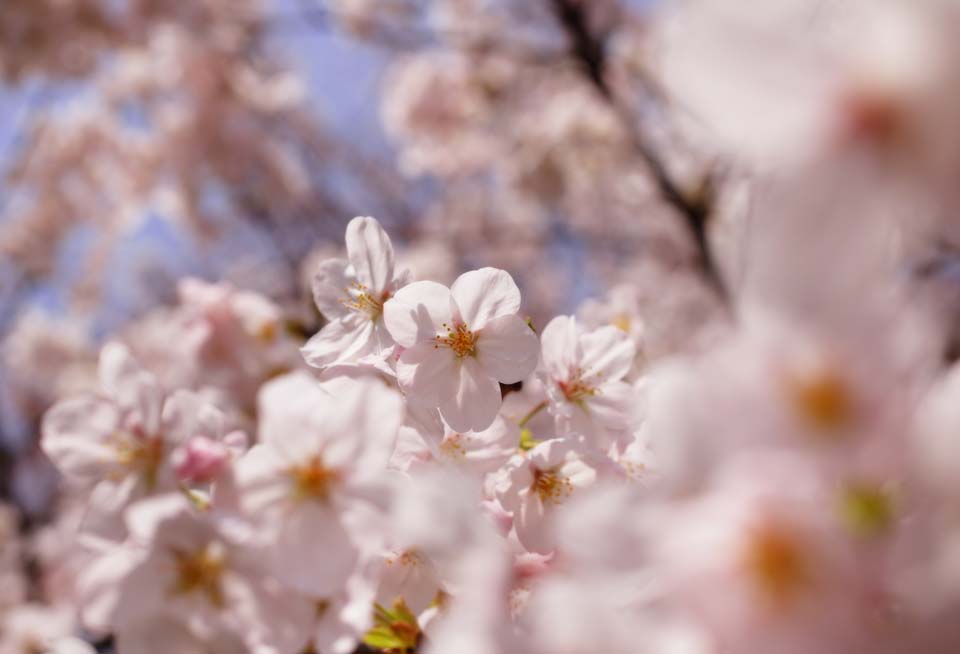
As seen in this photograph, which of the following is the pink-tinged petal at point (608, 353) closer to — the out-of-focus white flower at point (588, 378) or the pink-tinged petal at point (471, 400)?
the out-of-focus white flower at point (588, 378)

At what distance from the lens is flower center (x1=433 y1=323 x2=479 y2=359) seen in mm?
812

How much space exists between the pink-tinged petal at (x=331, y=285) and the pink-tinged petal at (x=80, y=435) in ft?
0.94

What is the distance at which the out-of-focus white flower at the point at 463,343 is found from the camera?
31.3 inches

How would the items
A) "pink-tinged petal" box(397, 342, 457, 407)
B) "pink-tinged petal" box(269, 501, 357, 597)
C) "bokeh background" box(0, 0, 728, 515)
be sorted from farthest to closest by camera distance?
"bokeh background" box(0, 0, 728, 515) → "pink-tinged petal" box(397, 342, 457, 407) → "pink-tinged petal" box(269, 501, 357, 597)

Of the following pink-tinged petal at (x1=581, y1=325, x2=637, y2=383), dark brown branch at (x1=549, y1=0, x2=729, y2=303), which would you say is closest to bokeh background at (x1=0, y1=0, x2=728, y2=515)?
dark brown branch at (x1=549, y1=0, x2=729, y2=303)

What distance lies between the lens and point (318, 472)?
63 cm

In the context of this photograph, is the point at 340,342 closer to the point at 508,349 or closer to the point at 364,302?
the point at 364,302

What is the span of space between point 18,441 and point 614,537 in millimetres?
6142

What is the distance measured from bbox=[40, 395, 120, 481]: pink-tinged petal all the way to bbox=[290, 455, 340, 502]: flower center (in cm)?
27

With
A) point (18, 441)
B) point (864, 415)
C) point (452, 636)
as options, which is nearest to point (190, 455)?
point (452, 636)

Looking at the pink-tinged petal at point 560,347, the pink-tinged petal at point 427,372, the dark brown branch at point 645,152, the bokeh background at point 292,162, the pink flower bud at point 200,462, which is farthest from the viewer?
the bokeh background at point 292,162

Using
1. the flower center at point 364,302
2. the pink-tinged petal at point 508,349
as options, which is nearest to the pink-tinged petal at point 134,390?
the flower center at point 364,302

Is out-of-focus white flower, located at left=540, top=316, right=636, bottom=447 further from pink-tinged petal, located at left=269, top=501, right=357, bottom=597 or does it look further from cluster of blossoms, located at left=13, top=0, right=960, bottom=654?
pink-tinged petal, located at left=269, top=501, right=357, bottom=597

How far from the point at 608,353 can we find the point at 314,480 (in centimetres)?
44
